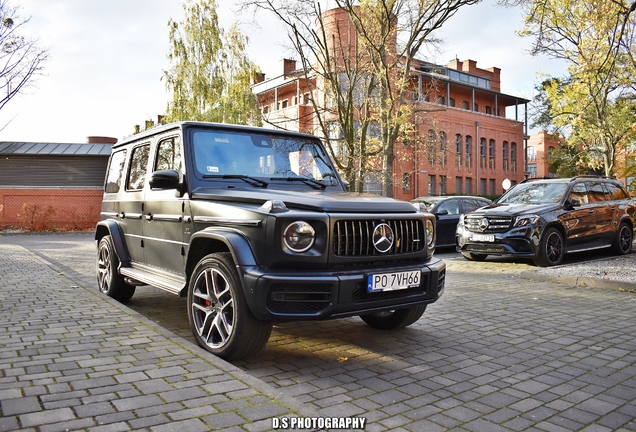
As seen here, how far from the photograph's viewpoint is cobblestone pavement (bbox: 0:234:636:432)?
326 cm

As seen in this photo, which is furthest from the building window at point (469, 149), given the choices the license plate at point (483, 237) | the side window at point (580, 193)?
the license plate at point (483, 237)

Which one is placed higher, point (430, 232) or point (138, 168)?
point (138, 168)

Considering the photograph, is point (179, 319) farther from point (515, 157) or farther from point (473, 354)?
point (515, 157)

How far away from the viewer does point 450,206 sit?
594 inches

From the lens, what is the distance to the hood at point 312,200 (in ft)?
13.9

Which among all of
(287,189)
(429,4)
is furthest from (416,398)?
(429,4)

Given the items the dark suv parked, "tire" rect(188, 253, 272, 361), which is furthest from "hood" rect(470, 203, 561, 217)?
"tire" rect(188, 253, 272, 361)

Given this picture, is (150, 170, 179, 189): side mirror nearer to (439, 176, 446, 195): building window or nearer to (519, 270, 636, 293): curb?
(519, 270, 636, 293): curb

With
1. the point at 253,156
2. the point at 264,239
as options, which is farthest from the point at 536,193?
the point at 264,239

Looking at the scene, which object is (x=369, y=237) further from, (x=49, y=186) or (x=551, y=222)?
(x=49, y=186)

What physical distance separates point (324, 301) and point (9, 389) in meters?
2.16

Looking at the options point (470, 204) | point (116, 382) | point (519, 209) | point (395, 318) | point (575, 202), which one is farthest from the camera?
point (470, 204)

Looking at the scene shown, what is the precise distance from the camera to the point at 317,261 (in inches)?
160

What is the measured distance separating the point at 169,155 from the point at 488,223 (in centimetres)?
762
